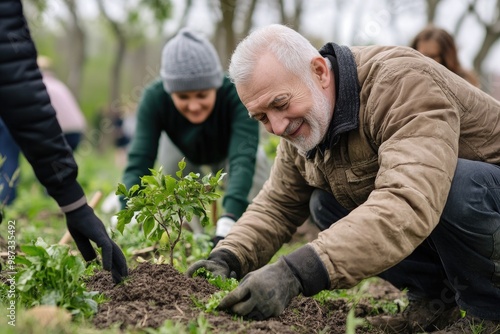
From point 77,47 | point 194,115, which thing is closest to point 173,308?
point 194,115

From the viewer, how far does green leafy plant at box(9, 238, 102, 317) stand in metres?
2.28

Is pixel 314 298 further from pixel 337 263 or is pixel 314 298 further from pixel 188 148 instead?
pixel 188 148

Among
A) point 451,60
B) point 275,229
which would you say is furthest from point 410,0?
point 275,229

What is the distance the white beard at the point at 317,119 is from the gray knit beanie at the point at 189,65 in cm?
199

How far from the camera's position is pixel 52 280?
230cm

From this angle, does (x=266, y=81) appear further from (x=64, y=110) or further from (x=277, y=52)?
(x=64, y=110)

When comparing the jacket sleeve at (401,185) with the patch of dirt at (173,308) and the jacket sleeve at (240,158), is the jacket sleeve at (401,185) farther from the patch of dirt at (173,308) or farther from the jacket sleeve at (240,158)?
the jacket sleeve at (240,158)

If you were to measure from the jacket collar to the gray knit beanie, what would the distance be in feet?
6.52

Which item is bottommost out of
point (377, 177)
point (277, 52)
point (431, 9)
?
point (431, 9)

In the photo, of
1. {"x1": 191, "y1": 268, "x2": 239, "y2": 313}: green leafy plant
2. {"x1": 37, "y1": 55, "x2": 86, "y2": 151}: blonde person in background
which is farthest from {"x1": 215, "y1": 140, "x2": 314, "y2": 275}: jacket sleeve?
{"x1": 37, "y1": 55, "x2": 86, "y2": 151}: blonde person in background

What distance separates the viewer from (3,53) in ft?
7.45

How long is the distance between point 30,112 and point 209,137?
2741 millimetres

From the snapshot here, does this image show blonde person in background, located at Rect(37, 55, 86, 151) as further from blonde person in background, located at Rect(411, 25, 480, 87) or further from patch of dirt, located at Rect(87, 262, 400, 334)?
patch of dirt, located at Rect(87, 262, 400, 334)

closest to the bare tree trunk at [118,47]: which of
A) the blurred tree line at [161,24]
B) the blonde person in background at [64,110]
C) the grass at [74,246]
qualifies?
the blurred tree line at [161,24]
